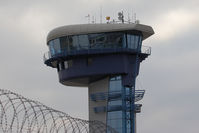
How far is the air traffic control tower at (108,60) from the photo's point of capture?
208ft

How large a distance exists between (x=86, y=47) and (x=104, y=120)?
9.03 m

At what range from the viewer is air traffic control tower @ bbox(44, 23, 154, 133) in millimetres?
63344

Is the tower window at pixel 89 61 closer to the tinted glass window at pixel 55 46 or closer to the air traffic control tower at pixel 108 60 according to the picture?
the air traffic control tower at pixel 108 60

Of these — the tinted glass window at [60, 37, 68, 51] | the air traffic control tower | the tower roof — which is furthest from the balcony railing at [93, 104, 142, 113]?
the tower roof

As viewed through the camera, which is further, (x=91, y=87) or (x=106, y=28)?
(x=91, y=87)

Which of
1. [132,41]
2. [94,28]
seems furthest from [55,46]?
[132,41]

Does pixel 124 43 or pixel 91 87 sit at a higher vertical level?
pixel 124 43

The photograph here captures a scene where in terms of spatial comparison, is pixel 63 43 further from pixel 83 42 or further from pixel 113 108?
pixel 113 108

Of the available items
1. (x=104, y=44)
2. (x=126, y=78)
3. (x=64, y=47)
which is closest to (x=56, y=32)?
(x=64, y=47)

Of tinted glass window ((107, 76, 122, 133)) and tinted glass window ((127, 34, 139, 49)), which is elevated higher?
tinted glass window ((127, 34, 139, 49))

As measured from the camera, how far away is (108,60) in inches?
2520

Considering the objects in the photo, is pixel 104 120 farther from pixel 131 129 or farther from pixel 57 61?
pixel 57 61

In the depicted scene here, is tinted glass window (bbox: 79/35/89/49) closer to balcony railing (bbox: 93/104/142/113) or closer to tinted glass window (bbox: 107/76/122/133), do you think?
tinted glass window (bbox: 107/76/122/133)

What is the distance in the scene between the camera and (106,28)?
62781 mm
